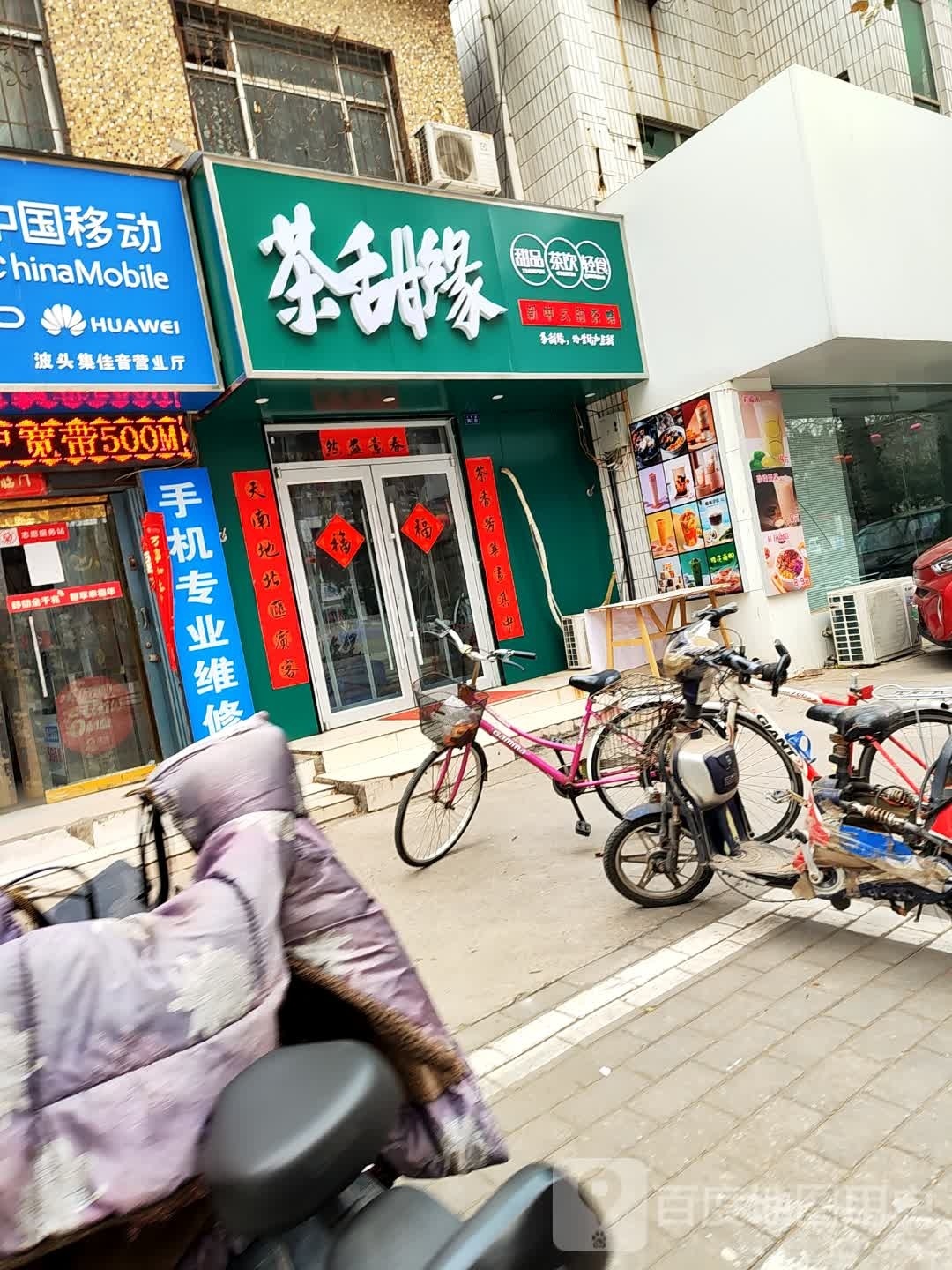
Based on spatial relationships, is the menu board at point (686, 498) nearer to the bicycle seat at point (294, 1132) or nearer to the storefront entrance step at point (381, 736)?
the storefront entrance step at point (381, 736)

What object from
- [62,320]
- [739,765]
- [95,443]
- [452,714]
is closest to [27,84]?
[62,320]

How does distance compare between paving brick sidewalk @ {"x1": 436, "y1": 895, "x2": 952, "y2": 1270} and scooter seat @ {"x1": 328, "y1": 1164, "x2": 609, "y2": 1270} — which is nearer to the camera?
scooter seat @ {"x1": 328, "y1": 1164, "x2": 609, "y2": 1270}

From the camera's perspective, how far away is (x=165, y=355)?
632cm

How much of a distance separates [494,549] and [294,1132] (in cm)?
825

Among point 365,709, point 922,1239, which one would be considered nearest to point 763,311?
point 365,709

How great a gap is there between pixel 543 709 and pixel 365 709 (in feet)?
5.61

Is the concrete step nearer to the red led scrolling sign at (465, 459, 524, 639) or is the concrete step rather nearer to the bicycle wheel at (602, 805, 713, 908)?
the red led scrolling sign at (465, 459, 524, 639)

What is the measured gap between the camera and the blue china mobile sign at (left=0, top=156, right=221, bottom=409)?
5809mm

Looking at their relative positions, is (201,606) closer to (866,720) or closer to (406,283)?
(406,283)

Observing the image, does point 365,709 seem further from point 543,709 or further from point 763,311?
point 763,311

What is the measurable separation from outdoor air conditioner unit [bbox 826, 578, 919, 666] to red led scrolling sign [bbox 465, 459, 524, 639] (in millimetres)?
3233

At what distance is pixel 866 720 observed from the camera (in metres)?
3.04

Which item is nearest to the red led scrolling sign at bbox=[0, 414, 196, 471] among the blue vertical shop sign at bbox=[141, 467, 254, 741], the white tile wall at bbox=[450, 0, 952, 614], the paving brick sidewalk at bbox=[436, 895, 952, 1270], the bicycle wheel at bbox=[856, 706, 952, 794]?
the blue vertical shop sign at bbox=[141, 467, 254, 741]

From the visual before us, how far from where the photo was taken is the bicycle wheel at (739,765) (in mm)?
3852
